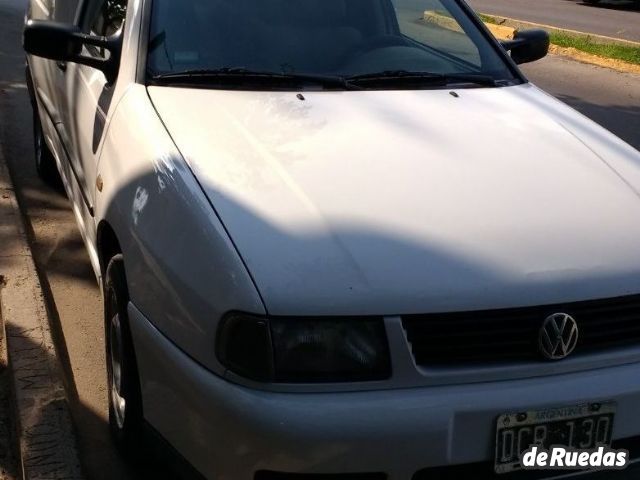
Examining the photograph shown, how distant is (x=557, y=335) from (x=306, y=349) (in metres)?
0.65

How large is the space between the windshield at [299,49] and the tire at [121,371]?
0.84 m

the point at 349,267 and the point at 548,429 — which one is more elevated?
the point at 349,267

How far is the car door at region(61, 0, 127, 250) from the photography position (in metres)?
3.79

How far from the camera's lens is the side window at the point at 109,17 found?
4145mm

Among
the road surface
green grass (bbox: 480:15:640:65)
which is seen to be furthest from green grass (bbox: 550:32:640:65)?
the road surface

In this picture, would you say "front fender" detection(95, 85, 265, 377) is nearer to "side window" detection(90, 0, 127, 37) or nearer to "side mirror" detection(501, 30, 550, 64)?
"side window" detection(90, 0, 127, 37)

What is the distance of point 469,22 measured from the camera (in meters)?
4.37

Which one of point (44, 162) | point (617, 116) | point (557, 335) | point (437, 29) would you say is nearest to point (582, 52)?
point (617, 116)

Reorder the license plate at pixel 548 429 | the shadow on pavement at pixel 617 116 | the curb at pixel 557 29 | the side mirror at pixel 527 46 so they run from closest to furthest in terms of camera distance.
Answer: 1. the license plate at pixel 548 429
2. the side mirror at pixel 527 46
3. the shadow on pavement at pixel 617 116
4. the curb at pixel 557 29

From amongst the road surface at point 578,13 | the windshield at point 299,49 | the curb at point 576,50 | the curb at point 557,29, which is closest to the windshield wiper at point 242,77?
the windshield at point 299,49

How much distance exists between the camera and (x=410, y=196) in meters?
2.81

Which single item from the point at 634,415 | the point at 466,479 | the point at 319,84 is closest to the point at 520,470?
the point at 466,479

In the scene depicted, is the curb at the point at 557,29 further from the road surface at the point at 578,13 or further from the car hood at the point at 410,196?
the car hood at the point at 410,196

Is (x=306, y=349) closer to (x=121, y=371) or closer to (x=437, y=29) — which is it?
(x=121, y=371)
